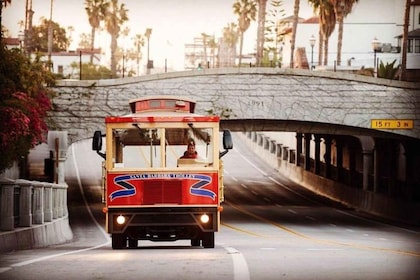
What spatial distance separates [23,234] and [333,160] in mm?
58247

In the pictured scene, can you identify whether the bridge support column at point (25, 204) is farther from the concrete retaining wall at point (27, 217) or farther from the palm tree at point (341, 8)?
the palm tree at point (341, 8)

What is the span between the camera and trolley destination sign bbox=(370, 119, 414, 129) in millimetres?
53031

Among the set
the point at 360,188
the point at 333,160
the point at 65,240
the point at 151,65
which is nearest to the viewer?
the point at 65,240

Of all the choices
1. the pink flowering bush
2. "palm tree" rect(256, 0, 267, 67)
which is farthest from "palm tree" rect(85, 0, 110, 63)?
the pink flowering bush

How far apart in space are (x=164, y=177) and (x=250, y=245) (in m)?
6.36

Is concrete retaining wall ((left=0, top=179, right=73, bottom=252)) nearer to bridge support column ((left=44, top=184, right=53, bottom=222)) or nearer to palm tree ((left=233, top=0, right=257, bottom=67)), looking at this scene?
bridge support column ((left=44, top=184, right=53, bottom=222))

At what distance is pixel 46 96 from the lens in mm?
50000

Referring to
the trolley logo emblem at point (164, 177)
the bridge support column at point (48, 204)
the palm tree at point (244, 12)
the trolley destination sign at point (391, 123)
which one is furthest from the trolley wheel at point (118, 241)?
the palm tree at point (244, 12)

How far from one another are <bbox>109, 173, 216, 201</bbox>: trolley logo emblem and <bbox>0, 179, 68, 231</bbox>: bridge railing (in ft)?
9.10

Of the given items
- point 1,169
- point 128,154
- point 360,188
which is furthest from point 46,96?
point 128,154

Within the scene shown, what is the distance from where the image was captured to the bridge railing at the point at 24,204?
24.0 metres

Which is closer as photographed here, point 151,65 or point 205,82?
point 205,82

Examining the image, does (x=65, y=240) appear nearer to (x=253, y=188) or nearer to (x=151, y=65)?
(x=151, y=65)

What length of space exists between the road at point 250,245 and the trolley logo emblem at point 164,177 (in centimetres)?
120
